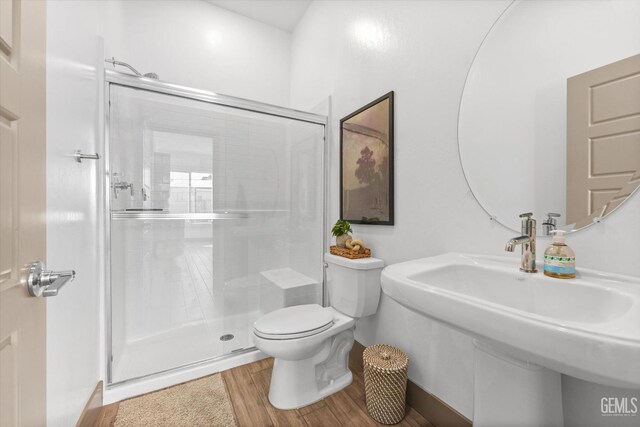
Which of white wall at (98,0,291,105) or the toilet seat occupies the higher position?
white wall at (98,0,291,105)

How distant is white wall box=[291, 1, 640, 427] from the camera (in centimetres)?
81

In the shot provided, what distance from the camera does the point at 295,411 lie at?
1322 mm

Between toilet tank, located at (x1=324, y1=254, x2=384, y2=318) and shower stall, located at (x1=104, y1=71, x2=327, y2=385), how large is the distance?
515 mm

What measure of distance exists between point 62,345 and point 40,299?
1.62ft

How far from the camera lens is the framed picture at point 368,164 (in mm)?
1518

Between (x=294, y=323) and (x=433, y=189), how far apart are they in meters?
0.97

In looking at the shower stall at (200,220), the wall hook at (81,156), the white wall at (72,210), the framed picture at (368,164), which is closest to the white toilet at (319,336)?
the framed picture at (368,164)

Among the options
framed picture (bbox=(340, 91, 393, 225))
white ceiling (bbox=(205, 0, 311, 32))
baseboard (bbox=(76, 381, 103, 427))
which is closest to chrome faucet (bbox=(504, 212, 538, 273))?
framed picture (bbox=(340, 91, 393, 225))

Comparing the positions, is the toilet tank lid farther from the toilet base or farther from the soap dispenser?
the soap dispenser

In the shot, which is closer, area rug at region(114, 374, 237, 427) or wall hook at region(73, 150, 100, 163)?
wall hook at region(73, 150, 100, 163)

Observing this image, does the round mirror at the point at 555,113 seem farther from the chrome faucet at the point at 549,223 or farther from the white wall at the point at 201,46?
the white wall at the point at 201,46

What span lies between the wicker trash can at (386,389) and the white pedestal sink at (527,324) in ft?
1.28

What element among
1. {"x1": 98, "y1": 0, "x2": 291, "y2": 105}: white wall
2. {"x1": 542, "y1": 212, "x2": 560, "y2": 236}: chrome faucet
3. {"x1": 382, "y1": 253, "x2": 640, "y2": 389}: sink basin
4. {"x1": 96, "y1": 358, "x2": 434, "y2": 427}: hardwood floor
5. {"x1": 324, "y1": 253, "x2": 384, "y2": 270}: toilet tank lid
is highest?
{"x1": 98, "y1": 0, "x2": 291, "y2": 105}: white wall

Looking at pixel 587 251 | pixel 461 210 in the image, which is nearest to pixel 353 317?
pixel 461 210
